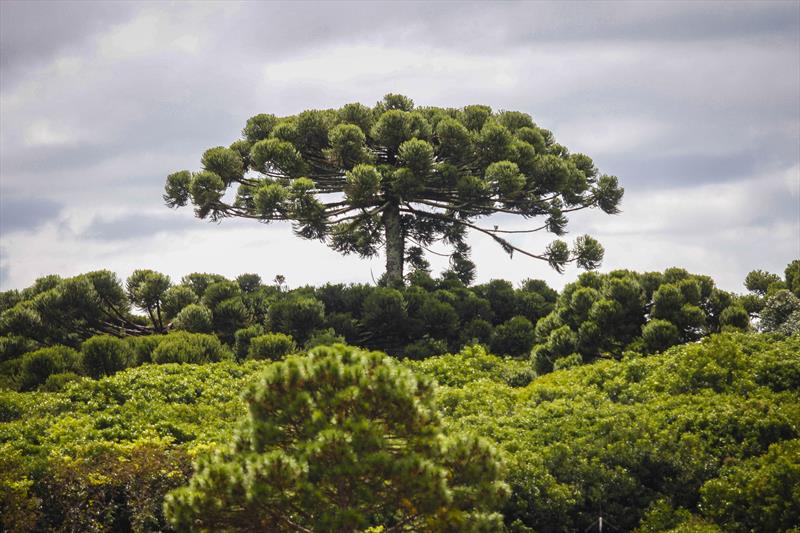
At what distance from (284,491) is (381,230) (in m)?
23.6

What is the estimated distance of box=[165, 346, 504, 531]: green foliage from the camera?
28.9 ft

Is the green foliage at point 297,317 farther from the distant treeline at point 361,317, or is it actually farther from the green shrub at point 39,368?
the green shrub at point 39,368

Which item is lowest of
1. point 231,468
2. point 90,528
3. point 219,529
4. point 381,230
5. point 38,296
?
point 90,528

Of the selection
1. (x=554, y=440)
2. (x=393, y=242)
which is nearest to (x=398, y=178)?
(x=393, y=242)

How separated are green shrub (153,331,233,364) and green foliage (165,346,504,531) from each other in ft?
41.3

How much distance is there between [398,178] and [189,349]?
9.34 m

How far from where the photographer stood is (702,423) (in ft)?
46.8

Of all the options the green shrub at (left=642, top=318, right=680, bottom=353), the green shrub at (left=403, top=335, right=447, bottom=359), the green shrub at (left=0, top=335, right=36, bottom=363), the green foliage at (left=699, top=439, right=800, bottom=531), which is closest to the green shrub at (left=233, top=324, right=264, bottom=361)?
the green shrub at (left=403, top=335, right=447, bottom=359)

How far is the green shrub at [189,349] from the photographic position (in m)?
21.5

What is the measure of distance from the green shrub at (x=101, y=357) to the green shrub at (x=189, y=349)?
→ 0.89 meters

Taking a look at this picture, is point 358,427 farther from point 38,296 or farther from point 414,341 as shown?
point 38,296

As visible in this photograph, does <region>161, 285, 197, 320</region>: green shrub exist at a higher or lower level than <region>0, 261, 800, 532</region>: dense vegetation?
higher

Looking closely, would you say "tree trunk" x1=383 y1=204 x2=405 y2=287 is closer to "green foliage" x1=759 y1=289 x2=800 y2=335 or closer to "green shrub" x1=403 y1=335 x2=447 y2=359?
"green shrub" x1=403 y1=335 x2=447 y2=359

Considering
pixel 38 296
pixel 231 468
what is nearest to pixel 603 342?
pixel 231 468
